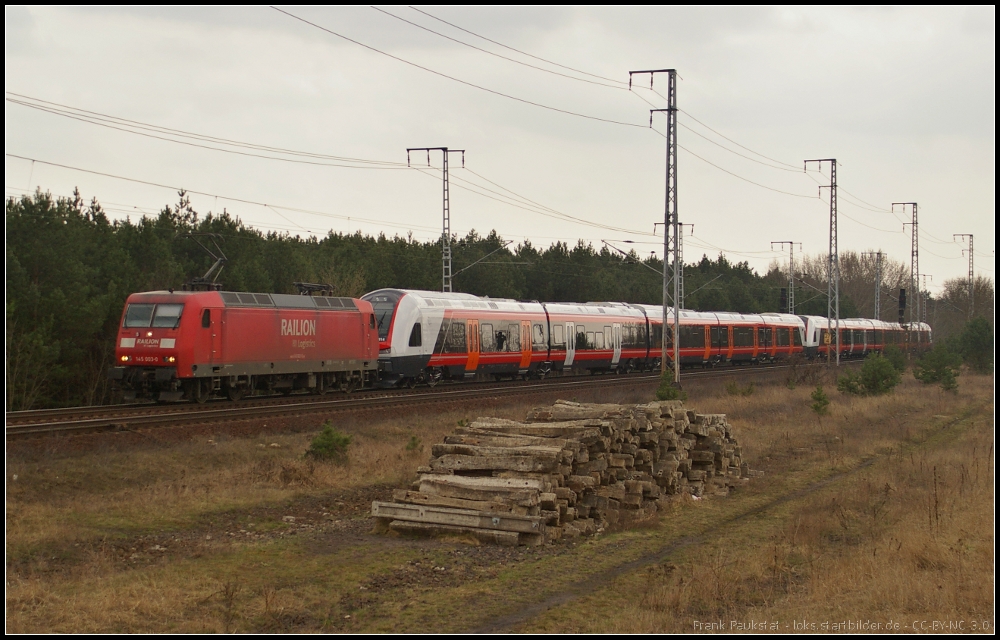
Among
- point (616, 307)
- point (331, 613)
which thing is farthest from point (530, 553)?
point (616, 307)

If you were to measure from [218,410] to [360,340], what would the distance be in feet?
26.1

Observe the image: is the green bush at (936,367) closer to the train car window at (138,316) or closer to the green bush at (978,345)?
the green bush at (978,345)

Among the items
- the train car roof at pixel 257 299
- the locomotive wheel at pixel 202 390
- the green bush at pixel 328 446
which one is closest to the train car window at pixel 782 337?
the train car roof at pixel 257 299

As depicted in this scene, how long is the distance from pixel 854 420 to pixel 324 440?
18761 millimetres

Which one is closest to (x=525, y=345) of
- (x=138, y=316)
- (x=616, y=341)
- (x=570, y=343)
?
(x=570, y=343)

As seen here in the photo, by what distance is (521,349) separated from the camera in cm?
3622

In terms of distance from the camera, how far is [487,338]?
34.1 m

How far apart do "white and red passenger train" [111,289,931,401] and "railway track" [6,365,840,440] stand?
34.8 inches

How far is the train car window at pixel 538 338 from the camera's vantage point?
36994 millimetres

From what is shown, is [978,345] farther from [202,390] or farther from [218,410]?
[218,410]

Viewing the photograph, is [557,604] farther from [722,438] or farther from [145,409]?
[145,409]

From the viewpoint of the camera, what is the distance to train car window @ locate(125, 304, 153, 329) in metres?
23.4

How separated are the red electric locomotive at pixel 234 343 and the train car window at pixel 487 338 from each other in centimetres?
580

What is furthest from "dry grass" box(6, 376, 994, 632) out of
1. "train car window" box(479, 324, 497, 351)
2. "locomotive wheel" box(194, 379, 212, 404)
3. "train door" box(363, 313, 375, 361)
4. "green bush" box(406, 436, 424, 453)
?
"train car window" box(479, 324, 497, 351)
